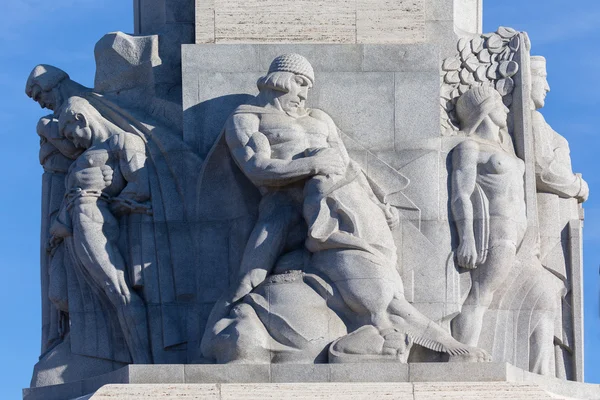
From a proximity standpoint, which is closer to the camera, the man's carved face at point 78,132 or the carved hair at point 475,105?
the carved hair at point 475,105

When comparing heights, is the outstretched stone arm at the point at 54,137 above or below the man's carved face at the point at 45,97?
below

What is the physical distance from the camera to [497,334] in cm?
2227

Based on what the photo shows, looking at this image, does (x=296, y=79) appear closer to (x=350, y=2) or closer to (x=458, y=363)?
(x=350, y=2)

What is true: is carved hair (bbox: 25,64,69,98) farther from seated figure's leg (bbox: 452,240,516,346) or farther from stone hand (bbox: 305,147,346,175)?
seated figure's leg (bbox: 452,240,516,346)

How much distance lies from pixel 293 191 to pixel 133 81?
2.69 metres

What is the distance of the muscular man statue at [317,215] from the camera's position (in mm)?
21219

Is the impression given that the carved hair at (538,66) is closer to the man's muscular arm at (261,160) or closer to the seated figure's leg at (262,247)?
the man's muscular arm at (261,160)

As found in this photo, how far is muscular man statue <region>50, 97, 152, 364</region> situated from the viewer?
22219mm

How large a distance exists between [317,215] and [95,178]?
2.65 metres

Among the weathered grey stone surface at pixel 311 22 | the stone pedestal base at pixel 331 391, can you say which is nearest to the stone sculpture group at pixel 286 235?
the stone pedestal base at pixel 331 391

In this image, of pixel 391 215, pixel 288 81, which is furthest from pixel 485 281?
pixel 288 81

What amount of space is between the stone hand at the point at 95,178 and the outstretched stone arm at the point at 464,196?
3779mm

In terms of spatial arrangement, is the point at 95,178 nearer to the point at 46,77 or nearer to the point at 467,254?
the point at 46,77

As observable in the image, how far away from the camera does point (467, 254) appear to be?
22109 millimetres
